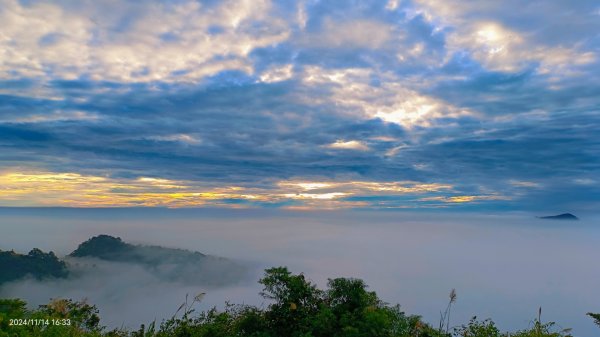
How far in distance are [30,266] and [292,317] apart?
219 m

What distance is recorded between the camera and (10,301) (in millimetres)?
10852

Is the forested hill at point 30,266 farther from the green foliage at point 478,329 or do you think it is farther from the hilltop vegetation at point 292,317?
the green foliage at point 478,329

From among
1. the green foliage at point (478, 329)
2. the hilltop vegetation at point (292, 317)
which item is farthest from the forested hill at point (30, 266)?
the green foliage at point (478, 329)

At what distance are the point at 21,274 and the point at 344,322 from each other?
22088cm

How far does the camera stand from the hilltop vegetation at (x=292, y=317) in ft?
39.5

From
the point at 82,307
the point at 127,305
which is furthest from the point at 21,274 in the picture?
the point at 82,307

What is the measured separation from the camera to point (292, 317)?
13141 mm

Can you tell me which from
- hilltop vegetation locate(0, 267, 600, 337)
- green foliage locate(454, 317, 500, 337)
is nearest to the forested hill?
hilltop vegetation locate(0, 267, 600, 337)

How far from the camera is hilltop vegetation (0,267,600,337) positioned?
12.0 metres

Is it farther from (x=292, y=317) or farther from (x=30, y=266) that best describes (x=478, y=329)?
(x=30, y=266)

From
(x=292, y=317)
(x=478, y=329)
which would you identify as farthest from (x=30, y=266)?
(x=478, y=329)

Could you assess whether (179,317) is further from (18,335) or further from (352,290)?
(352,290)

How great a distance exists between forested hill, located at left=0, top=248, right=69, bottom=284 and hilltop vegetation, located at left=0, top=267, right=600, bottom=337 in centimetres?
20729

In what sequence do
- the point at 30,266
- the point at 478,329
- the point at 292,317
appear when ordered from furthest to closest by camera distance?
1. the point at 30,266
2. the point at 478,329
3. the point at 292,317
